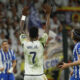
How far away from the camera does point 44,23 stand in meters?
20.1

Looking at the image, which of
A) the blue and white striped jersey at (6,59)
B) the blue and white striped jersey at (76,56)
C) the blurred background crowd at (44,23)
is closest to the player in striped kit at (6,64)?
the blue and white striped jersey at (6,59)

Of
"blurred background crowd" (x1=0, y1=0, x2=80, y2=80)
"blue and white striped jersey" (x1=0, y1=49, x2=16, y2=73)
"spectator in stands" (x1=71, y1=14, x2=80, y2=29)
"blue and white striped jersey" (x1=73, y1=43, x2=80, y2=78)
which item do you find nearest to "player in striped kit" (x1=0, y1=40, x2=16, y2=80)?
"blue and white striped jersey" (x1=0, y1=49, x2=16, y2=73)

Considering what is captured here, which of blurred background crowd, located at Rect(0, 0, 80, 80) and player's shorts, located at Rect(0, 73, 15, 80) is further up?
blurred background crowd, located at Rect(0, 0, 80, 80)

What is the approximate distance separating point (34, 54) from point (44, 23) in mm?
11608

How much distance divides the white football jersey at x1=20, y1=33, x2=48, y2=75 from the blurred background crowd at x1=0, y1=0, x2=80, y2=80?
22.1ft

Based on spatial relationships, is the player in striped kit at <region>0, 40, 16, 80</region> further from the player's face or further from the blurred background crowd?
the blurred background crowd

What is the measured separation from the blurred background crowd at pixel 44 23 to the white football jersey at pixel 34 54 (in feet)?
22.1

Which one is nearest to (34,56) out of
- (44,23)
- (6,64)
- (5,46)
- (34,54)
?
(34,54)

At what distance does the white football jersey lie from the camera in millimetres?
8531

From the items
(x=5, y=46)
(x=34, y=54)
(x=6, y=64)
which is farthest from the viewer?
(x=6, y=64)

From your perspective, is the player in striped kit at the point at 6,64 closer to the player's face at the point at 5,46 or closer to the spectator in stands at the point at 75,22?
the player's face at the point at 5,46

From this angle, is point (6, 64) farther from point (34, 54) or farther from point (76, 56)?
point (76, 56)

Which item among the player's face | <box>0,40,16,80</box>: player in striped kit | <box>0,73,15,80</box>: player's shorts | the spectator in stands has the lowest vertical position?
<box>0,73,15,80</box>: player's shorts

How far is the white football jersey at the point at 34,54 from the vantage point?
8.53 meters
